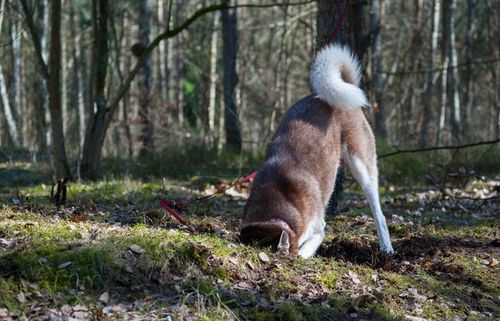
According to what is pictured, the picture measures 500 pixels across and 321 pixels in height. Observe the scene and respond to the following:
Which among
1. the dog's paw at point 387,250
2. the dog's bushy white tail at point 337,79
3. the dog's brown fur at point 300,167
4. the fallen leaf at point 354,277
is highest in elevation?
the dog's bushy white tail at point 337,79

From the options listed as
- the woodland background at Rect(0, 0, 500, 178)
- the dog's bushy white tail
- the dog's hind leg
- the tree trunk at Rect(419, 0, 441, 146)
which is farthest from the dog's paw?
the tree trunk at Rect(419, 0, 441, 146)

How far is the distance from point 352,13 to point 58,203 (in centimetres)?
403

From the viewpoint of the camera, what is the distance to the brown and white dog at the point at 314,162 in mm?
5730

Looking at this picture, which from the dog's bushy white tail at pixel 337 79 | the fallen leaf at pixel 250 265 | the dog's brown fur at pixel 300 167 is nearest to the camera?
the fallen leaf at pixel 250 265

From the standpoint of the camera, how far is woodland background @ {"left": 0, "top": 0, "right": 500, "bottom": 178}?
937cm

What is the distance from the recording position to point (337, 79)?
21.0 feet

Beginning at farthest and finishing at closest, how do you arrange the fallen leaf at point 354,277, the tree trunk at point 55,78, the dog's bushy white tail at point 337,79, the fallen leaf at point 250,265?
the tree trunk at point 55,78 → the dog's bushy white tail at point 337,79 → the fallen leaf at point 354,277 → the fallen leaf at point 250,265

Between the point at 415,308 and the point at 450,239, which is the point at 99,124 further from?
the point at 415,308

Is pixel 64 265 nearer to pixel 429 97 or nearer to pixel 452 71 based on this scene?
pixel 452 71

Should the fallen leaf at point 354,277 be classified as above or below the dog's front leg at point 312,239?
below

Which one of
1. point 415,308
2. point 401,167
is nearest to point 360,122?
point 415,308

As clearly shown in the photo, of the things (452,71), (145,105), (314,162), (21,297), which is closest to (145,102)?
(145,105)

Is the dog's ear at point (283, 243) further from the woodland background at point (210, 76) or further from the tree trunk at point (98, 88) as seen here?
the tree trunk at point (98, 88)

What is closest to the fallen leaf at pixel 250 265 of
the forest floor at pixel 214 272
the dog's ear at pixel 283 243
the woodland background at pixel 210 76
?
the forest floor at pixel 214 272
